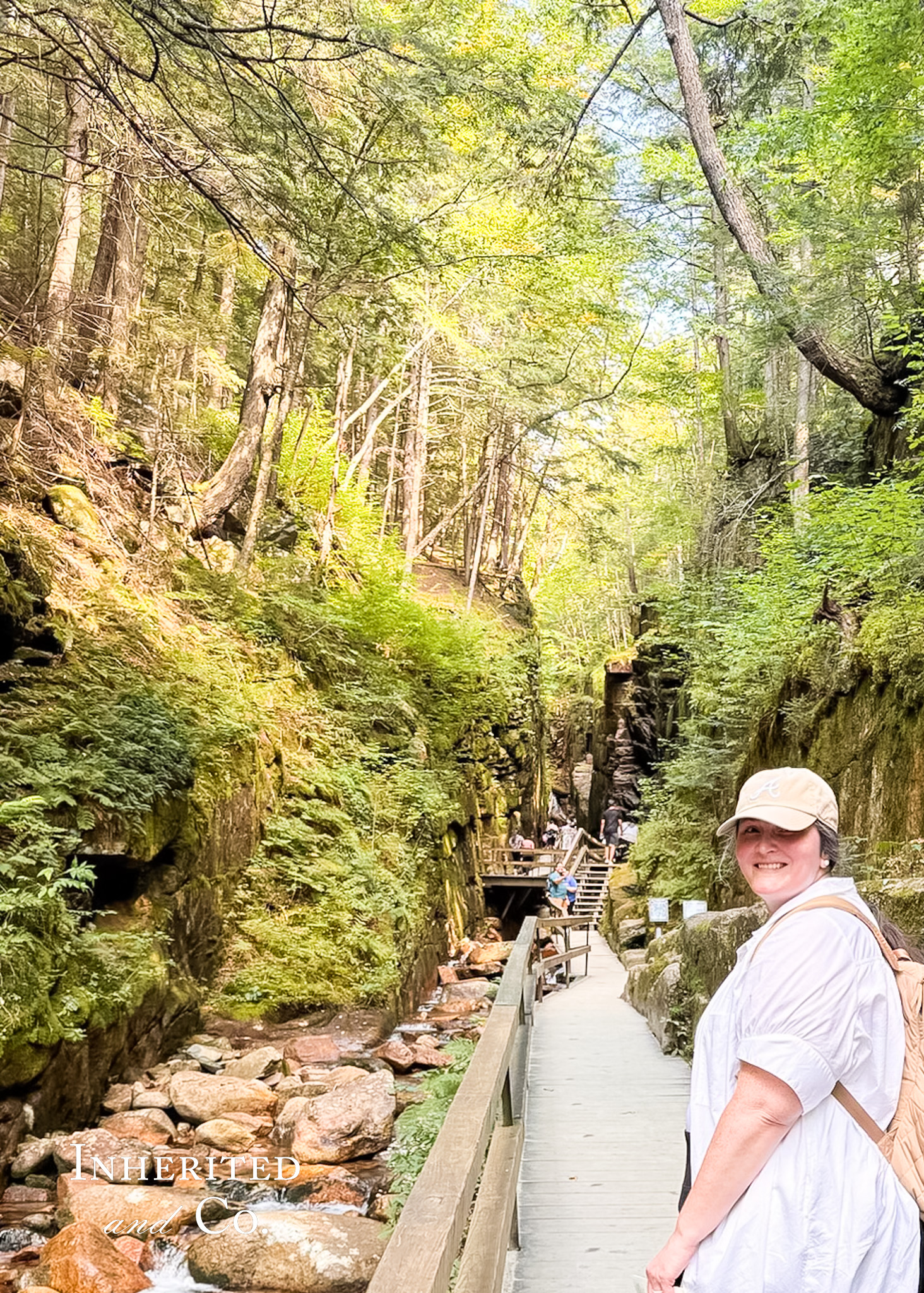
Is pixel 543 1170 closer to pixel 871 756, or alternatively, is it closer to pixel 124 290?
pixel 871 756

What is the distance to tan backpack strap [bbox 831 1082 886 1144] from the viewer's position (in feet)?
4.87

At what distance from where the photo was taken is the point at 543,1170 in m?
4.58

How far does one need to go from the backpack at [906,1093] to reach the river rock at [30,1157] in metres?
5.91

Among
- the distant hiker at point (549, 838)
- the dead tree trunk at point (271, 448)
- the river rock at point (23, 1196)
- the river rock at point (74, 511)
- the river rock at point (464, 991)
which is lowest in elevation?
the distant hiker at point (549, 838)

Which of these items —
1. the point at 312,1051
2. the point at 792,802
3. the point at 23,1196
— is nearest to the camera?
the point at 792,802

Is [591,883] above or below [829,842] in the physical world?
below

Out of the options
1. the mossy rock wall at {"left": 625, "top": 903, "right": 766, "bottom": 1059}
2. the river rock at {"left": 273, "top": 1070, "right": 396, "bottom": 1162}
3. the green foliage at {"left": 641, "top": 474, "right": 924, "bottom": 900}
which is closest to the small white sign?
the green foliage at {"left": 641, "top": 474, "right": 924, "bottom": 900}

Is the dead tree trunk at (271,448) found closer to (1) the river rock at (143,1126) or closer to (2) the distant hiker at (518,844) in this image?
(1) the river rock at (143,1126)

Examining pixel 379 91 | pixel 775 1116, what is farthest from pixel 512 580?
pixel 775 1116

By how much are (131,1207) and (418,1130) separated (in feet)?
5.98

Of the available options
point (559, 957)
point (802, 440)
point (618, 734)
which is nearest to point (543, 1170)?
point (559, 957)

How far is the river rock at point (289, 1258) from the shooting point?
4824 millimetres

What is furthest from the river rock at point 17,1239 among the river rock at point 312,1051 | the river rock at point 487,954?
the river rock at point 487,954

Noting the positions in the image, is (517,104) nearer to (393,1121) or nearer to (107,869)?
(107,869)
